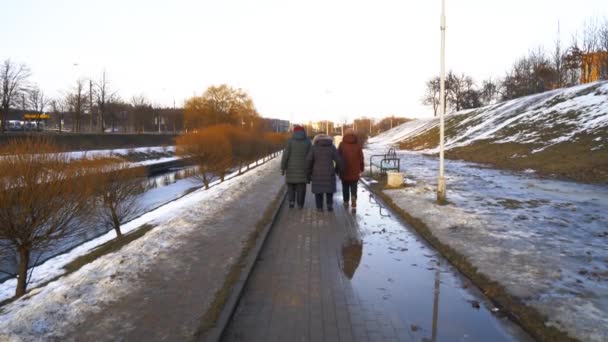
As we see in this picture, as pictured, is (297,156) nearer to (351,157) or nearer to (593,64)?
(351,157)

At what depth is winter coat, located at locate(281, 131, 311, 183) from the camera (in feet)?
32.3

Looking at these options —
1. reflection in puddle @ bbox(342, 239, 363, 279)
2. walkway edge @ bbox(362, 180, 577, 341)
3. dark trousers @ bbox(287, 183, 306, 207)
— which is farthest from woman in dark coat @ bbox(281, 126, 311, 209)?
walkway edge @ bbox(362, 180, 577, 341)

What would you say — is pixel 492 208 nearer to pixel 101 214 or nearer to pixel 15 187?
pixel 15 187

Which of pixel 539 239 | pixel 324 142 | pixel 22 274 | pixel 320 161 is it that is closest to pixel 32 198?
pixel 22 274

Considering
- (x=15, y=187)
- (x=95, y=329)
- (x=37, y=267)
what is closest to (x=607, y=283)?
(x=95, y=329)

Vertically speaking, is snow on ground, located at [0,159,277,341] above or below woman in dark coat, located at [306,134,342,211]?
below

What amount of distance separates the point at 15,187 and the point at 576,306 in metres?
9.05

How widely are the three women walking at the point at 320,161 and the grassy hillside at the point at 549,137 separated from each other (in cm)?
1152

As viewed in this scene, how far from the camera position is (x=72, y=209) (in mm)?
9289

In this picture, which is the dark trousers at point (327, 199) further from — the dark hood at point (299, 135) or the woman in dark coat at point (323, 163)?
the dark hood at point (299, 135)

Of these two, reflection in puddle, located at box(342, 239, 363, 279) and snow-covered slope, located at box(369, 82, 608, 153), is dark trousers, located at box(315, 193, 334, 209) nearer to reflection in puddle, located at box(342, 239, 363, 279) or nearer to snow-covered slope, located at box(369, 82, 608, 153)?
reflection in puddle, located at box(342, 239, 363, 279)

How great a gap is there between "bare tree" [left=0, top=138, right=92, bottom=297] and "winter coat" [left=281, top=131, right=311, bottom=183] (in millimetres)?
4731

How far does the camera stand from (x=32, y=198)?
320 inches

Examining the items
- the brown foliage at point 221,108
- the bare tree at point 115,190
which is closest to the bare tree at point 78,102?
the brown foliage at point 221,108
